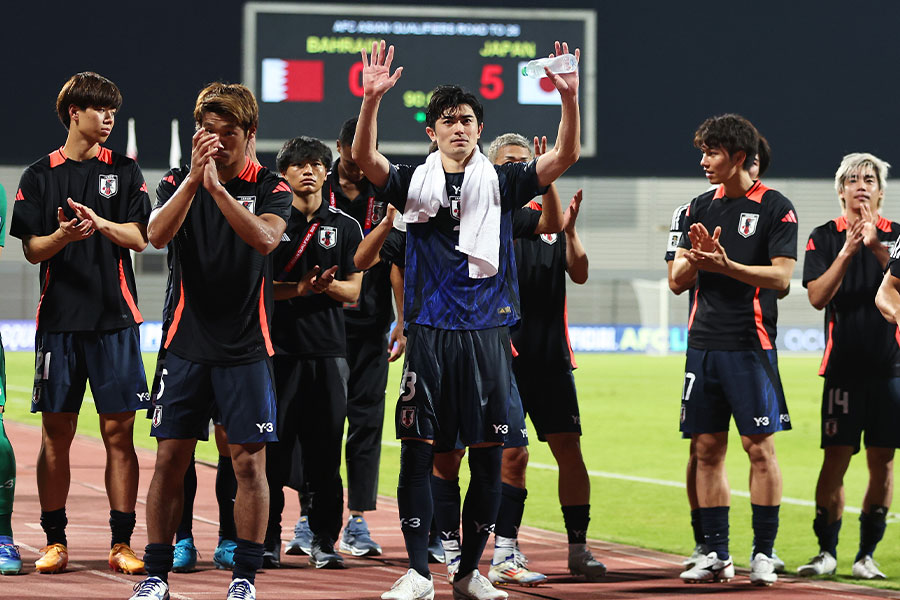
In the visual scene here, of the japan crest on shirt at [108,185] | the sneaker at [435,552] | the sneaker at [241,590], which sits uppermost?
the japan crest on shirt at [108,185]

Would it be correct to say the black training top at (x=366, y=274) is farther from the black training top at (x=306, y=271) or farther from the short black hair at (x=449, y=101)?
the short black hair at (x=449, y=101)

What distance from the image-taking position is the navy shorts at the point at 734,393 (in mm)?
6047

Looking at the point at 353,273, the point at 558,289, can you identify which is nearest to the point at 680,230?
the point at 558,289

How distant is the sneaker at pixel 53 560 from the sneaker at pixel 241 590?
4.26 ft

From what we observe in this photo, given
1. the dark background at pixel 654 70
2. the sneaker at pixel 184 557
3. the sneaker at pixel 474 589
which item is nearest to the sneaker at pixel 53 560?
the sneaker at pixel 184 557

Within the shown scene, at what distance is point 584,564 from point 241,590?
207 centimetres

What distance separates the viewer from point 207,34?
3959 centimetres

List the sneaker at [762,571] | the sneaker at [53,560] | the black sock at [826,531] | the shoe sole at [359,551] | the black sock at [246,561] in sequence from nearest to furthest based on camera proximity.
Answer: the black sock at [246,561], the sneaker at [53,560], the sneaker at [762,571], the black sock at [826,531], the shoe sole at [359,551]

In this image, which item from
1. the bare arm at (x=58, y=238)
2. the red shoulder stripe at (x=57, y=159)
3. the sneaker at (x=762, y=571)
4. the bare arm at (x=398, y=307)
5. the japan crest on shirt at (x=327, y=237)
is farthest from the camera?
the bare arm at (x=398, y=307)

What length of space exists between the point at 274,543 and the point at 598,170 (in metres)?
37.2

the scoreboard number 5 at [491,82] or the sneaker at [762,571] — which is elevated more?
the scoreboard number 5 at [491,82]

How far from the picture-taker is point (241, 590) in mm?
4684

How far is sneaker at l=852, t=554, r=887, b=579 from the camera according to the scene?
630 cm

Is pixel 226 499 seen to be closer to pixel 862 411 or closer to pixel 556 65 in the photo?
pixel 556 65
